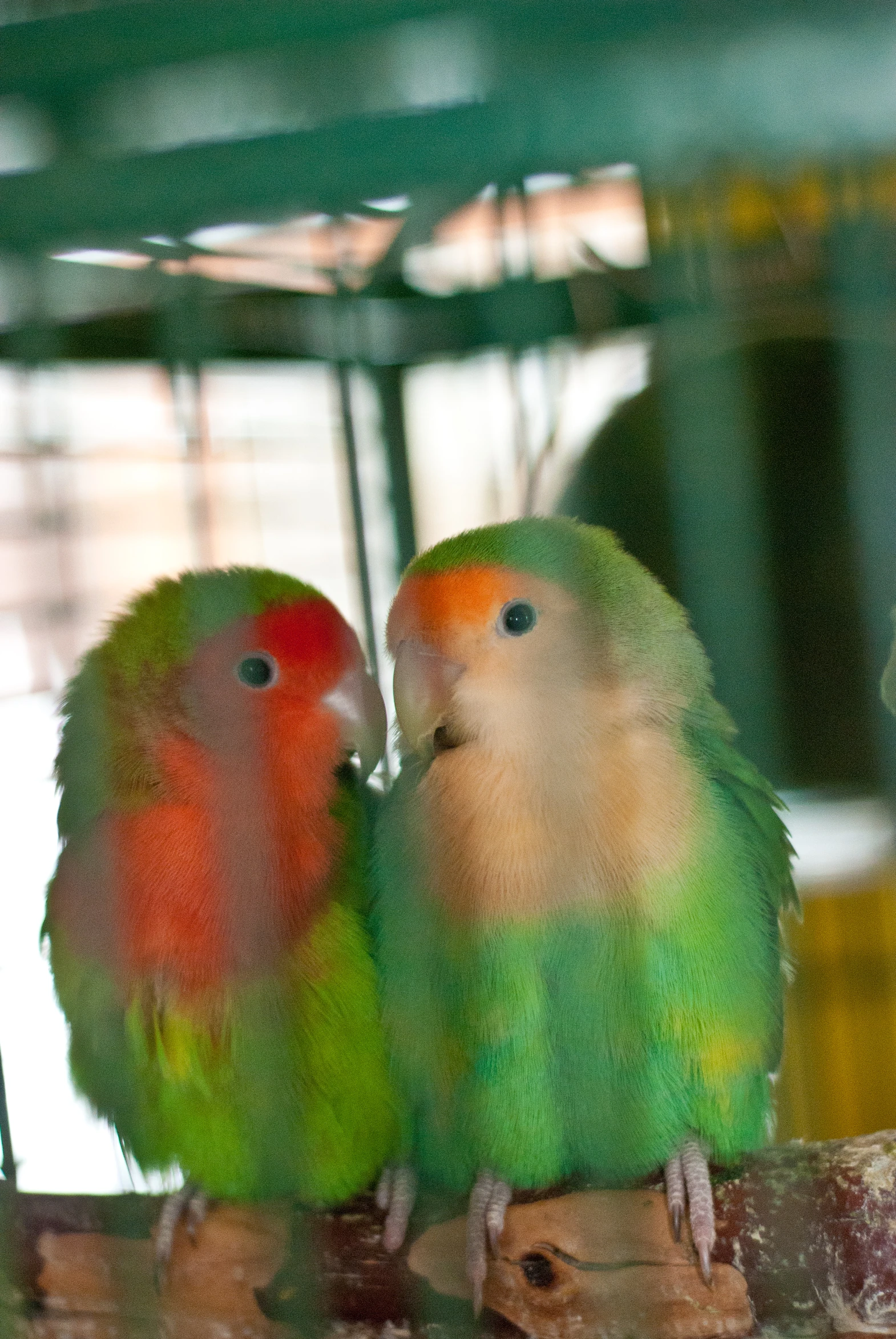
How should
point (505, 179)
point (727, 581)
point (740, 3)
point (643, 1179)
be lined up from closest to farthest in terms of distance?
point (740, 3) → point (505, 179) → point (643, 1179) → point (727, 581)

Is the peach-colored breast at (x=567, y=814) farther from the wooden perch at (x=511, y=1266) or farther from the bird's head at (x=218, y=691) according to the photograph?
the wooden perch at (x=511, y=1266)

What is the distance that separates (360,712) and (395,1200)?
0.40 meters

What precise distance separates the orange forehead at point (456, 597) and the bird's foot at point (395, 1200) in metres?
0.44

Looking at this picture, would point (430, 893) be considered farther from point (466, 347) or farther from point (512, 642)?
point (466, 347)

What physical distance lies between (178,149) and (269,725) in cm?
50

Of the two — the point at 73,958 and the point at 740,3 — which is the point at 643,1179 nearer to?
the point at 73,958

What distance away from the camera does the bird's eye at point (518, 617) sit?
0.96m

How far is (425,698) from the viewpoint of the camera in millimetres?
981

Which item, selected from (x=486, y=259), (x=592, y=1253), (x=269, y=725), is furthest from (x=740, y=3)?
(x=592, y=1253)

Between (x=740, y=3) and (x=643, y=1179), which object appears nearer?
(x=740, y=3)

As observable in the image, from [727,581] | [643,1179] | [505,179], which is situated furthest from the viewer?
[727,581]

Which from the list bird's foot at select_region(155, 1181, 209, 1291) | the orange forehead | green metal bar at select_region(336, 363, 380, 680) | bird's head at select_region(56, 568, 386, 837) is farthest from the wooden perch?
green metal bar at select_region(336, 363, 380, 680)

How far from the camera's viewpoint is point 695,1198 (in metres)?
0.87

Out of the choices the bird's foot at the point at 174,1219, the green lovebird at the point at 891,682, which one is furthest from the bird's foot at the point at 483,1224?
the green lovebird at the point at 891,682
